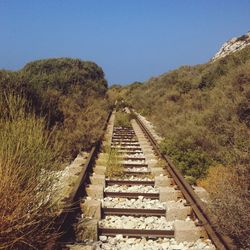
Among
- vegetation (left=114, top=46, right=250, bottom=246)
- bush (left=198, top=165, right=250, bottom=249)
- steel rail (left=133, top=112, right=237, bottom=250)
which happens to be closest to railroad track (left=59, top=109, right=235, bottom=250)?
steel rail (left=133, top=112, right=237, bottom=250)

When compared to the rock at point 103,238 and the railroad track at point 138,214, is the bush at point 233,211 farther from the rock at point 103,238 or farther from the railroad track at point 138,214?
the rock at point 103,238

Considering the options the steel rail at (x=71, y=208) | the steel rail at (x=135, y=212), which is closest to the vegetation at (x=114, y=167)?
the steel rail at (x=71, y=208)

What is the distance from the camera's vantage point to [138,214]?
7.32 meters

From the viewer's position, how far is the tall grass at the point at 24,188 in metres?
4.75

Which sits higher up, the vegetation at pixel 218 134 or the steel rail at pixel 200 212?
the vegetation at pixel 218 134

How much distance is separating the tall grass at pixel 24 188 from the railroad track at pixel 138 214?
494 millimetres

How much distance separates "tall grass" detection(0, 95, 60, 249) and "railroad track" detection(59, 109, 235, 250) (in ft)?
1.62

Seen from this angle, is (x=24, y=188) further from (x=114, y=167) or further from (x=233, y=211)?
(x=114, y=167)

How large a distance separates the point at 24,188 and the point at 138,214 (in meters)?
2.55

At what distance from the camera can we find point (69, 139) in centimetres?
1256

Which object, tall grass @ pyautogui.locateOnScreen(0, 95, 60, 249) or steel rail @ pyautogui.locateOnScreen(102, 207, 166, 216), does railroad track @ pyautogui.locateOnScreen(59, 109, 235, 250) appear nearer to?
steel rail @ pyautogui.locateOnScreen(102, 207, 166, 216)

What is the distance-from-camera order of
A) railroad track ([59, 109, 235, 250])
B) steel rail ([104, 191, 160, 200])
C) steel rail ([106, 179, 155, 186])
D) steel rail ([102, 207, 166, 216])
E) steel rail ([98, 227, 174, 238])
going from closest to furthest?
1. railroad track ([59, 109, 235, 250])
2. steel rail ([98, 227, 174, 238])
3. steel rail ([102, 207, 166, 216])
4. steel rail ([104, 191, 160, 200])
5. steel rail ([106, 179, 155, 186])

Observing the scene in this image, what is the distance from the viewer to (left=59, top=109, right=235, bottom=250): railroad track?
20.0 ft

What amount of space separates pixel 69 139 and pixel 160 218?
18.9ft
